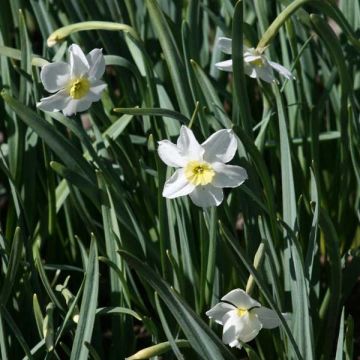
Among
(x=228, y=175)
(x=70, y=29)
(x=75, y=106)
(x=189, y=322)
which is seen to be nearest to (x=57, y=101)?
(x=75, y=106)

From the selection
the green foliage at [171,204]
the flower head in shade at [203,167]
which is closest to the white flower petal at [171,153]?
the flower head in shade at [203,167]

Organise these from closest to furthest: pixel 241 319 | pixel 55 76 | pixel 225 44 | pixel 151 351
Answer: pixel 151 351
pixel 241 319
pixel 55 76
pixel 225 44

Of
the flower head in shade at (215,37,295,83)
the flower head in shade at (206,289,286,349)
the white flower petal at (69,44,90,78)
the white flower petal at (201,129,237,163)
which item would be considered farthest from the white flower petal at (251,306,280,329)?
the white flower petal at (69,44,90,78)

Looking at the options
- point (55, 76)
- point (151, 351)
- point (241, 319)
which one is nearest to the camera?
point (151, 351)

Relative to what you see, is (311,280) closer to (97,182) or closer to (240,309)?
(240,309)

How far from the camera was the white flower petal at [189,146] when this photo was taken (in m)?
1.52

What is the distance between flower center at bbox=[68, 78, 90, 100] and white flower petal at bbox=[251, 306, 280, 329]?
56 cm

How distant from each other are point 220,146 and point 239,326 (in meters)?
0.35

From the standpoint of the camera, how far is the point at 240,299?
1.54m

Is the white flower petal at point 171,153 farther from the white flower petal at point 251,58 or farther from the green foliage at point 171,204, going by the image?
the white flower petal at point 251,58

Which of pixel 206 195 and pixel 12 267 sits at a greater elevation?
pixel 206 195

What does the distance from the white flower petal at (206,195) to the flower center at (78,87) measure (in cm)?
34

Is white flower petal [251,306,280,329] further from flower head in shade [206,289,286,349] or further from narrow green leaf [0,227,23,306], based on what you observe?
narrow green leaf [0,227,23,306]

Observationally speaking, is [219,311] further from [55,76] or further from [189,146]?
[55,76]
